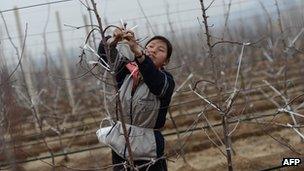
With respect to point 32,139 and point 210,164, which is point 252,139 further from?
point 32,139

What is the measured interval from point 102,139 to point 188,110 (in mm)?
7694

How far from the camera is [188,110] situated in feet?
34.7

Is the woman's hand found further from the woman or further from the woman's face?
the woman's face

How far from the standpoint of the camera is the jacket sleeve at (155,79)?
2537 mm

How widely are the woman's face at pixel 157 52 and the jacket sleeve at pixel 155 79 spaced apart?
0.08 m

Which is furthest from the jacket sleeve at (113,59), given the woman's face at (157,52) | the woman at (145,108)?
the woman's face at (157,52)

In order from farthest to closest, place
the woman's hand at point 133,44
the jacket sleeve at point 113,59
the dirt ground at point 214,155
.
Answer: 1. the dirt ground at point 214,155
2. the jacket sleeve at point 113,59
3. the woman's hand at point 133,44

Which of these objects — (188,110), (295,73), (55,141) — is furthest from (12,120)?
(295,73)

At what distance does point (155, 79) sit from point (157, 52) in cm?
28

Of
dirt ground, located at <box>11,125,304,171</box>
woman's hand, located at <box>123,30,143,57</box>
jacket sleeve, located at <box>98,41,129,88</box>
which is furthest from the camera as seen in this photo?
dirt ground, located at <box>11,125,304,171</box>

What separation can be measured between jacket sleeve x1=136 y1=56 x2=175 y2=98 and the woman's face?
8cm

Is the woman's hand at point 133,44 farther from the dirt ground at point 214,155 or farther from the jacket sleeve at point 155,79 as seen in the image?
the dirt ground at point 214,155

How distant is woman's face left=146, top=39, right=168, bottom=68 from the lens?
112 inches

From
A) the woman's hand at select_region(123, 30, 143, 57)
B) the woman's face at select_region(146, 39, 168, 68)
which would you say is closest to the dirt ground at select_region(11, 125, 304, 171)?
the woman's face at select_region(146, 39, 168, 68)
